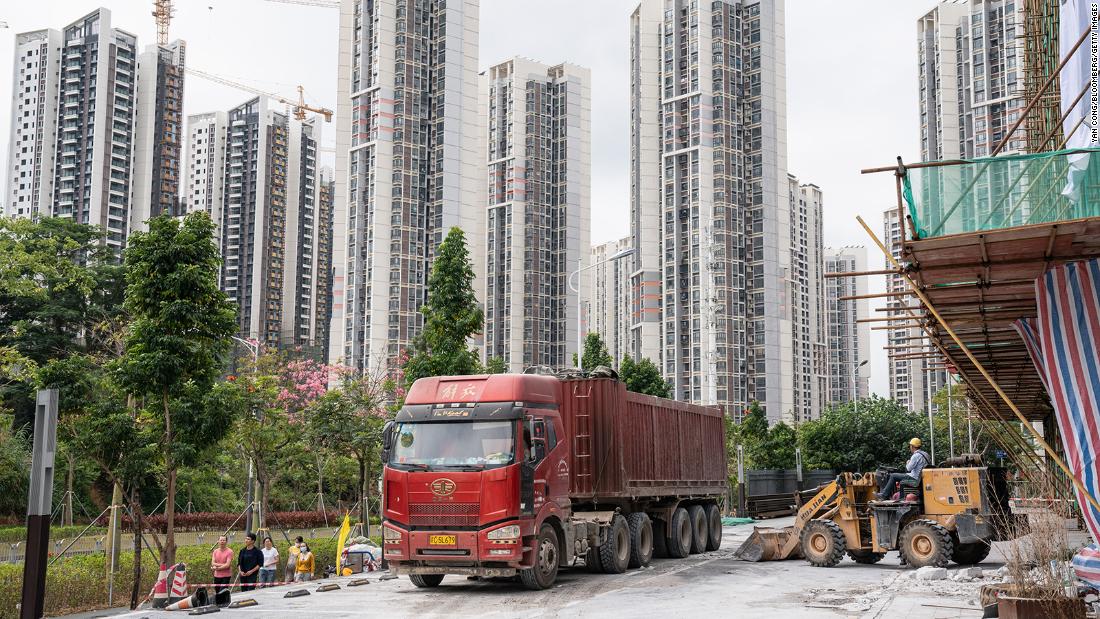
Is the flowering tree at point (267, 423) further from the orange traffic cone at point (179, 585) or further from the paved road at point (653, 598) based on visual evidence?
the paved road at point (653, 598)

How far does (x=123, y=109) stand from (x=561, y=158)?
40.9 metres

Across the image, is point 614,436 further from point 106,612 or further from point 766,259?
point 766,259

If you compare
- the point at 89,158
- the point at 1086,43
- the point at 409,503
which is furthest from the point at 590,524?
the point at 89,158

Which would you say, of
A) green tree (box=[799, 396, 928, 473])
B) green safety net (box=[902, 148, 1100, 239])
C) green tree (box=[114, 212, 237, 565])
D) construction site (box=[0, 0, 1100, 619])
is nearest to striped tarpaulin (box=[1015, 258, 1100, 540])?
construction site (box=[0, 0, 1100, 619])

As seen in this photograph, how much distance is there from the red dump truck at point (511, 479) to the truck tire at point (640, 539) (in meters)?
0.03

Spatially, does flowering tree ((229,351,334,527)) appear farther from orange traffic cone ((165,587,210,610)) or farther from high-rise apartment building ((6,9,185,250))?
high-rise apartment building ((6,9,185,250))

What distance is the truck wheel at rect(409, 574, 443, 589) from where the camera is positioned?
16.1m

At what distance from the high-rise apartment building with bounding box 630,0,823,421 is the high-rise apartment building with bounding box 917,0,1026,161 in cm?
1312

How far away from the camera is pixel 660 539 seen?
Result: 2138 centimetres

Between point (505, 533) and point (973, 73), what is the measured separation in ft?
250

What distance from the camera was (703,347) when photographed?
83062 mm

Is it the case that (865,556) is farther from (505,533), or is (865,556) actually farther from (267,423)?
(267,423)

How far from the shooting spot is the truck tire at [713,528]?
2369 cm

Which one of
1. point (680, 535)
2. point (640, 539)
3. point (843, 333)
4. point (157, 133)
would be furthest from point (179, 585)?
point (843, 333)
